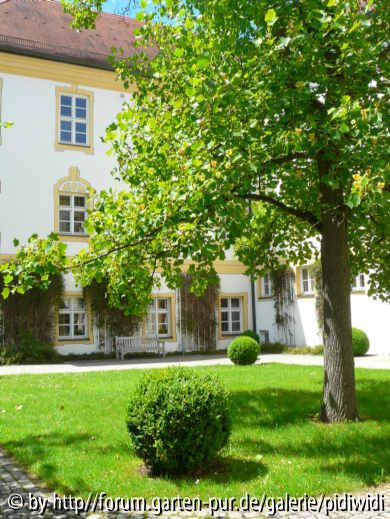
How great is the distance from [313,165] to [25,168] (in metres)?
12.9

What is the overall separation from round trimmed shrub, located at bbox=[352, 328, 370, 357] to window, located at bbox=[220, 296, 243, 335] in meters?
6.59

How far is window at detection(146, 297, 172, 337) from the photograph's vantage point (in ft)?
67.7

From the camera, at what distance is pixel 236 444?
20.0 feet

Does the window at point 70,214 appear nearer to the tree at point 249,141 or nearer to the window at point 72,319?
the window at point 72,319

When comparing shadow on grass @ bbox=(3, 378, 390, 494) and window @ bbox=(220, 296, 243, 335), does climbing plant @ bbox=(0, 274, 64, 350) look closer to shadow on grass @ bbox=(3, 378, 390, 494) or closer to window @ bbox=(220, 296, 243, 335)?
window @ bbox=(220, 296, 243, 335)

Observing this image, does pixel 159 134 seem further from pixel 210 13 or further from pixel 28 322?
pixel 28 322

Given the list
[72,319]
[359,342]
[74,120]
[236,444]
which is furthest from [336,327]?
[74,120]

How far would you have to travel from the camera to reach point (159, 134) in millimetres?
7238

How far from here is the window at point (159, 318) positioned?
20.6 meters

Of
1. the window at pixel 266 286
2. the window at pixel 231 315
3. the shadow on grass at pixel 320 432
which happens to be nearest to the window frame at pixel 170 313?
the window at pixel 231 315

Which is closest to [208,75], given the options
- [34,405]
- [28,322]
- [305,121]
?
[305,121]

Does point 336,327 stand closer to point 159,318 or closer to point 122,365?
point 122,365

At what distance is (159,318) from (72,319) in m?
3.38

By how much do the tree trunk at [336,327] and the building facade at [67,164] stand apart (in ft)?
34.8
